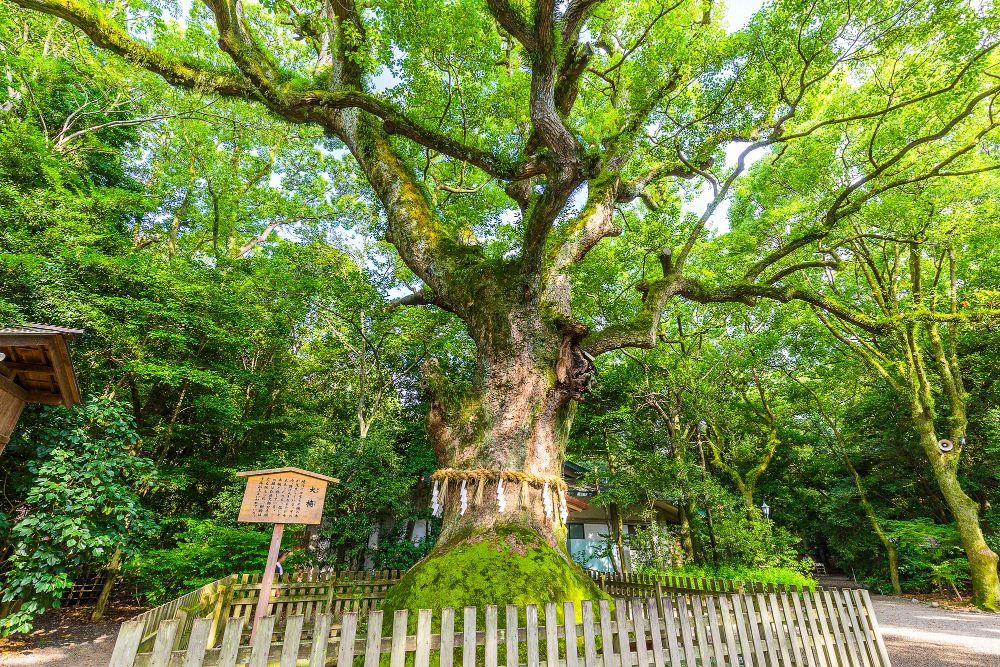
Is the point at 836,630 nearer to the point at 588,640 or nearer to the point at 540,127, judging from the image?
the point at 588,640

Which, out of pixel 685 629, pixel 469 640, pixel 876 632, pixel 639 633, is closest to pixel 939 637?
pixel 876 632

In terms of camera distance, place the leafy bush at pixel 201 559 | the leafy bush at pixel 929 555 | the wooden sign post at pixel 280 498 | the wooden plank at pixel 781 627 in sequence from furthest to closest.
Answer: the leafy bush at pixel 929 555 < the leafy bush at pixel 201 559 < the wooden sign post at pixel 280 498 < the wooden plank at pixel 781 627

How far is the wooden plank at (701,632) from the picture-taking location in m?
3.22

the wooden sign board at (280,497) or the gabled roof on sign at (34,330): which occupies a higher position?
the gabled roof on sign at (34,330)

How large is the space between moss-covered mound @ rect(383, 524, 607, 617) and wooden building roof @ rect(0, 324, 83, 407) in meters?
4.61

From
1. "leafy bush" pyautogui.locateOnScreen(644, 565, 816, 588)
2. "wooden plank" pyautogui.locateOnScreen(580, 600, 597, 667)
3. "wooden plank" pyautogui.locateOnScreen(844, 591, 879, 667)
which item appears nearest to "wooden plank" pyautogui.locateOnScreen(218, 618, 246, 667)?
"wooden plank" pyautogui.locateOnScreen(580, 600, 597, 667)

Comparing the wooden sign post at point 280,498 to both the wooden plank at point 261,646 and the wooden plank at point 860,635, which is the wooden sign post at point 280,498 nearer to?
the wooden plank at point 261,646

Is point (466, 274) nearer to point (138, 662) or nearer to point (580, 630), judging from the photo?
point (580, 630)

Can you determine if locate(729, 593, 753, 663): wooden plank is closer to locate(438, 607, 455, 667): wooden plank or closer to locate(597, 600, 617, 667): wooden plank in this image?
locate(597, 600, 617, 667): wooden plank

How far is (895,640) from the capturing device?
7.11 meters

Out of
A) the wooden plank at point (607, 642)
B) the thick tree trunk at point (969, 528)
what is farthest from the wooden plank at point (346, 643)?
the thick tree trunk at point (969, 528)

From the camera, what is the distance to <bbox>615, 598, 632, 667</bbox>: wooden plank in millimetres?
2928

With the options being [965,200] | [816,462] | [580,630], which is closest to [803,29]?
[965,200]

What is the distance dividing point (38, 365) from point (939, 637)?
46.9 feet
